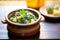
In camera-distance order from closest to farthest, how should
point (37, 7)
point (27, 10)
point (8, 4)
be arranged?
point (27, 10), point (37, 7), point (8, 4)

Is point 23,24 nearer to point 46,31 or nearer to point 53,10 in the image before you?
point 46,31

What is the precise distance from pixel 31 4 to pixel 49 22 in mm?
232

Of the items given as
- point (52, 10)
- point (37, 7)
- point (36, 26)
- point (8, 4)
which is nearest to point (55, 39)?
point (36, 26)

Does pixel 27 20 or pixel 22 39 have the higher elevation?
pixel 27 20

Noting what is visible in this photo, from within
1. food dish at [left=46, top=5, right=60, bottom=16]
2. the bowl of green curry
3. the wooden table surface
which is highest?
food dish at [left=46, top=5, right=60, bottom=16]

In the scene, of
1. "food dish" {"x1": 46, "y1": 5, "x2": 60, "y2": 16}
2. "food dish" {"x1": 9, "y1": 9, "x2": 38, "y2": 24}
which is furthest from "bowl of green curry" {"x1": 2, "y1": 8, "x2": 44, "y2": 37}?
"food dish" {"x1": 46, "y1": 5, "x2": 60, "y2": 16}

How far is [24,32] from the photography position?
885 mm

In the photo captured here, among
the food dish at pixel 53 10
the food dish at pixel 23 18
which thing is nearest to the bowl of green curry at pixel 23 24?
the food dish at pixel 23 18

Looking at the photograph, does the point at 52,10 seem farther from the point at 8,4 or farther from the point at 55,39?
the point at 8,4

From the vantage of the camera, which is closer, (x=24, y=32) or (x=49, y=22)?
(x=24, y=32)

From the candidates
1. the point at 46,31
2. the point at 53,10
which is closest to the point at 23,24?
the point at 46,31

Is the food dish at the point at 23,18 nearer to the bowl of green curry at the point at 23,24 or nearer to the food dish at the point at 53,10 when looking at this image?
the bowl of green curry at the point at 23,24

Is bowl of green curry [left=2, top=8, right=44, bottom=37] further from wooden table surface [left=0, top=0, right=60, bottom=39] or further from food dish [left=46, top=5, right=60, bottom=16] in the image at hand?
food dish [left=46, top=5, right=60, bottom=16]

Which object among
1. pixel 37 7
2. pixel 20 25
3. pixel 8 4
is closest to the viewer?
pixel 20 25
